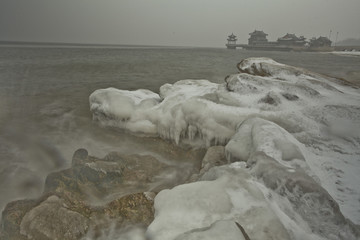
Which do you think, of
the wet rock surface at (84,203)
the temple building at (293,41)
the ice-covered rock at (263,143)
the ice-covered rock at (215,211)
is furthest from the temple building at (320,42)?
the ice-covered rock at (215,211)

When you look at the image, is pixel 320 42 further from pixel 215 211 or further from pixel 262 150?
pixel 215 211

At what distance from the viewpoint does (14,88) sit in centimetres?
1334

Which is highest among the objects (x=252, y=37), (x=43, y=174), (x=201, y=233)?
(x=252, y=37)

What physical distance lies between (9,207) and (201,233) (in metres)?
3.70

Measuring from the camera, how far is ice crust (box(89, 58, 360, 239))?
264cm

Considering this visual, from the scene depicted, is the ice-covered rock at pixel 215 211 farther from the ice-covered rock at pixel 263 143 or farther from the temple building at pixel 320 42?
the temple building at pixel 320 42

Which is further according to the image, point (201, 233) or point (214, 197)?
point (214, 197)

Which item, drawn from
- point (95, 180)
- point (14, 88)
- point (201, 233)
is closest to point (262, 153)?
point (201, 233)

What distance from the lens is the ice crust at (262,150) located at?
2.64 meters

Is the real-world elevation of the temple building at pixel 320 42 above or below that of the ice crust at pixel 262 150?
above

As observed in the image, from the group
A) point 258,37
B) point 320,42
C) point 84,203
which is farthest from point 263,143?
point 258,37

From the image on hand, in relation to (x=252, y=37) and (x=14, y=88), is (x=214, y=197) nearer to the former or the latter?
(x=14, y=88)

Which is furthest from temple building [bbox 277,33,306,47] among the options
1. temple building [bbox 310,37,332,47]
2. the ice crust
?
the ice crust

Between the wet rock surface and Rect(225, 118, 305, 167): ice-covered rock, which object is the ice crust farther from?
the wet rock surface
